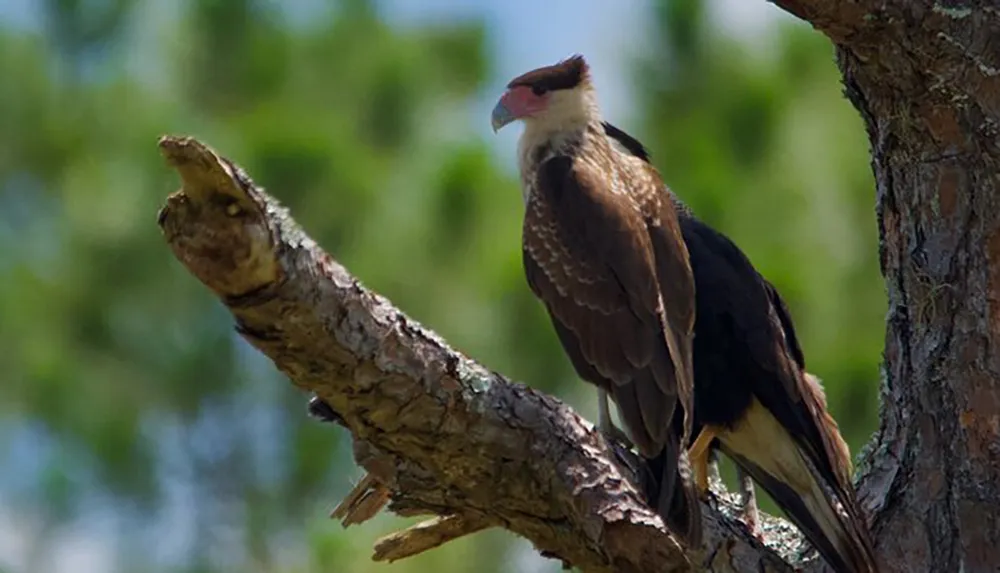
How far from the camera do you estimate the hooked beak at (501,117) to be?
161 inches

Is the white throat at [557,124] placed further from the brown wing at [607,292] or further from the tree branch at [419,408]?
the tree branch at [419,408]

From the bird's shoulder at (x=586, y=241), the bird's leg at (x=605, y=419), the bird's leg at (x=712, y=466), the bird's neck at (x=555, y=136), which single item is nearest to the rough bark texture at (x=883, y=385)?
the bird's leg at (x=712, y=466)

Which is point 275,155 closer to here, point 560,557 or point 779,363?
point 779,363

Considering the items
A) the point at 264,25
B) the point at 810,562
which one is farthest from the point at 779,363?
the point at 264,25

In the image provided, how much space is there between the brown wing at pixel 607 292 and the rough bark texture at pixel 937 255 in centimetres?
44

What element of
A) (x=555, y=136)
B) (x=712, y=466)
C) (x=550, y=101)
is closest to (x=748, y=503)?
(x=712, y=466)

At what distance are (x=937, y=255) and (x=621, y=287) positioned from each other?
63 centimetres

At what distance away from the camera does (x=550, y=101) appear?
410 centimetres

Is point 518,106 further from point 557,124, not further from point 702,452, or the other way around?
point 702,452

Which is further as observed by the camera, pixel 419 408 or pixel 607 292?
pixel 607 292

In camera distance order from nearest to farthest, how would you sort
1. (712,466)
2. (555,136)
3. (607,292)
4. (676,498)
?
(676,498) < (607,292) < (712,466) < (555,136)

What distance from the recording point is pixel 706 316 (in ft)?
11.5

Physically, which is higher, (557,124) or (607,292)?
(557,124)

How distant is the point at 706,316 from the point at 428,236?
3194 millimetres
